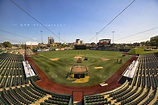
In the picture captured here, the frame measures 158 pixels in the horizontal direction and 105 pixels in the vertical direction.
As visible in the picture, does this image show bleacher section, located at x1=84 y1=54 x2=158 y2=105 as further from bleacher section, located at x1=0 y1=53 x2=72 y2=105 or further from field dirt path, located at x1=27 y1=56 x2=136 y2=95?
bleacher section, located at x1=0 y1=53 x2=72 y2=105

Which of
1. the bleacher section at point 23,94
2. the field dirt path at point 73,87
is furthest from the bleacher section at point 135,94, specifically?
the bleacher section at point 23,94

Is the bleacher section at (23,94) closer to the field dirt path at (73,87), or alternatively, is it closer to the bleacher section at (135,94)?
the field dirt path at (73,87)

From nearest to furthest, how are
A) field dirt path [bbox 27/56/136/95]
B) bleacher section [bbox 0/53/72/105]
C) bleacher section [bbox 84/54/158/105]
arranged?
bleacher section [bbox 84/54/158/105], bleacher section [bbox 0/53/72/105], field dirt path [bbox 27/56/136/95]

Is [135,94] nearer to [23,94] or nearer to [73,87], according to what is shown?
[73,87]

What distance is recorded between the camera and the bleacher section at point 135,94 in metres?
13.9

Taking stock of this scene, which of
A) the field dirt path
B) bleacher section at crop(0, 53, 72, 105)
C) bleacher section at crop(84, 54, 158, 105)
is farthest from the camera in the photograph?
the field dirt path

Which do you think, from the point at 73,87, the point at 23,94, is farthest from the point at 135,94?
the point at 23,94

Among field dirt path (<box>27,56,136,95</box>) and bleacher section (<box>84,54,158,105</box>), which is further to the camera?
field dirt path (<box>27,56,136,95</box>)

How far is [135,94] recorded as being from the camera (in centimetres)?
1617

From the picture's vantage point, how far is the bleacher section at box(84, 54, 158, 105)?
1392 cm

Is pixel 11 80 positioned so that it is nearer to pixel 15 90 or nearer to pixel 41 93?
pixel 15 90

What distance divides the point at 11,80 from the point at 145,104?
75.1ft

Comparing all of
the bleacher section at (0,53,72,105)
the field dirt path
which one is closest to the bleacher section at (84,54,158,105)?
the field dirt path

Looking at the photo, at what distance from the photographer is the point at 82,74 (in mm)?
24672
